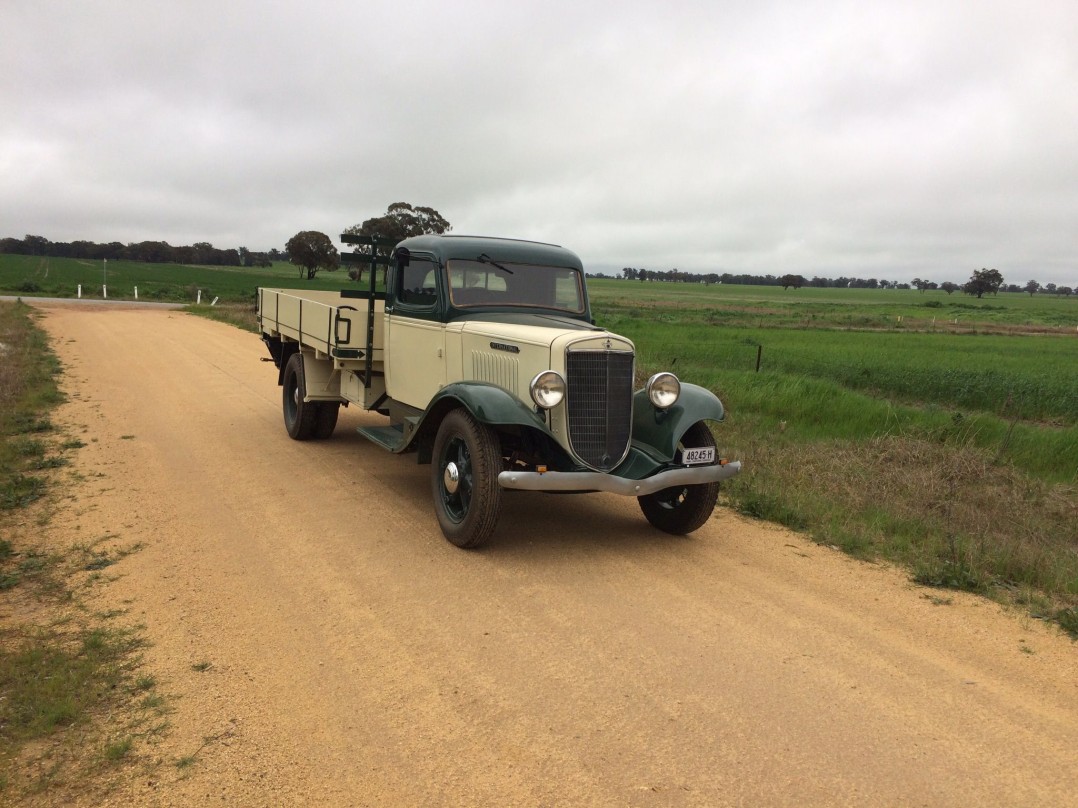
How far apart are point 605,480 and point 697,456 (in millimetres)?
801

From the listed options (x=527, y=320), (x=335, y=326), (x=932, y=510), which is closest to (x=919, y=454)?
(x=932, y=510)

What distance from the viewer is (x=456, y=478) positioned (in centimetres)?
560

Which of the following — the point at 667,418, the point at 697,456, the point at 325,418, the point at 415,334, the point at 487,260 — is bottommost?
the point at 325,418

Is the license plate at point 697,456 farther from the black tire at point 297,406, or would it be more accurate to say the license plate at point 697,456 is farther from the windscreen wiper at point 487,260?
the black tire at point 297,406

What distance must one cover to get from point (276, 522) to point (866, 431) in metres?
9.27

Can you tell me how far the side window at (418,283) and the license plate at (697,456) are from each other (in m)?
2.61

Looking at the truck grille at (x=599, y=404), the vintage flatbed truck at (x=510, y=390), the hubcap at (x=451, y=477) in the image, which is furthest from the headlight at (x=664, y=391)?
the hubcap at (x=451, y=477)

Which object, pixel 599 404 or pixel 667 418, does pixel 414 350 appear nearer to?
pixel 599 404

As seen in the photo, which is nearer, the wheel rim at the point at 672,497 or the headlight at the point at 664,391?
the headlight at the point at 664,391

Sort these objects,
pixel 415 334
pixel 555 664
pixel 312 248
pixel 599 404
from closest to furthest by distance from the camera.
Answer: pixel 555 664 → pixel 599 404 → pixel 415 334 → pixel 312 248

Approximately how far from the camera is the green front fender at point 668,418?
570 centimetres

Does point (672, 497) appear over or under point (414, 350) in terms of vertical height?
under

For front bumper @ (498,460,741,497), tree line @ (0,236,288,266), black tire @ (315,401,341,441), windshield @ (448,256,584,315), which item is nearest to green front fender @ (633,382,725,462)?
front bumper @ (498,460,741,497)

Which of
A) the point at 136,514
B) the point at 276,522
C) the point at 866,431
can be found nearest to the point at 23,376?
the point at 136,514
